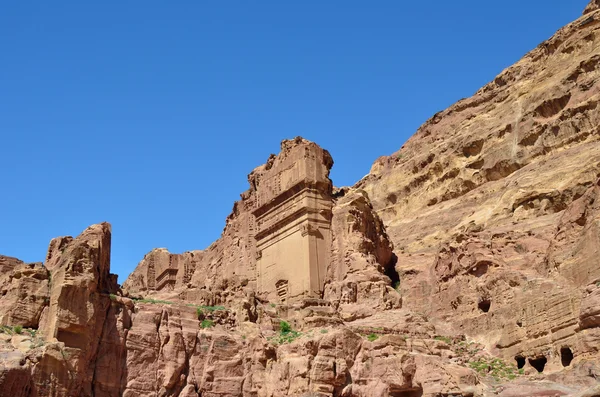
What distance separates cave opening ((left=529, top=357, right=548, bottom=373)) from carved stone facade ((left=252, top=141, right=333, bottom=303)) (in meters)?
10.5

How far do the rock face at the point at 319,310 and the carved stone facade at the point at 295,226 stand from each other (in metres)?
0.08

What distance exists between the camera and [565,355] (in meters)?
27.1

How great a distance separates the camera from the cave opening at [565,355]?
2694 cm

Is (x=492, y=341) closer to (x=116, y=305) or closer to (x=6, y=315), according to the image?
(x=116, y=305)

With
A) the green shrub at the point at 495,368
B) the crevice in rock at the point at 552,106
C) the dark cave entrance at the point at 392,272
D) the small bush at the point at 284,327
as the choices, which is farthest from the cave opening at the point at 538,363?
the crevice in rock at the point at 552,106

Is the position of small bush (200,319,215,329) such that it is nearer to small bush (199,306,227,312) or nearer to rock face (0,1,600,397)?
rock face (0,1,600,397)

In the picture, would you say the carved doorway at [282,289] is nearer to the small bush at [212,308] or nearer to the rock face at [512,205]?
the rock face at [512,205]

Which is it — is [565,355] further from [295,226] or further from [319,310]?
[295,226]

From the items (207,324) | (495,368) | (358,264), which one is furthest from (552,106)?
(207,324)

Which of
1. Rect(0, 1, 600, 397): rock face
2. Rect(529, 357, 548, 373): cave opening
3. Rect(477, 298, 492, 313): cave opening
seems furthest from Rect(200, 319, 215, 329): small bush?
Rect(529, 357, 548, 373): cave opening

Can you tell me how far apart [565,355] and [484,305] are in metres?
5.92

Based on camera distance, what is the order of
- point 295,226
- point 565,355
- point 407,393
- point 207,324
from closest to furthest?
point 407,393 → point 565,355 → point 207,324 → point 295,226

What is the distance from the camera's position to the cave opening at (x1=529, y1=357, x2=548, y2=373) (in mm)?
28172

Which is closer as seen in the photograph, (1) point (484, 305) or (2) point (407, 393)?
(2) point (407, 393)
